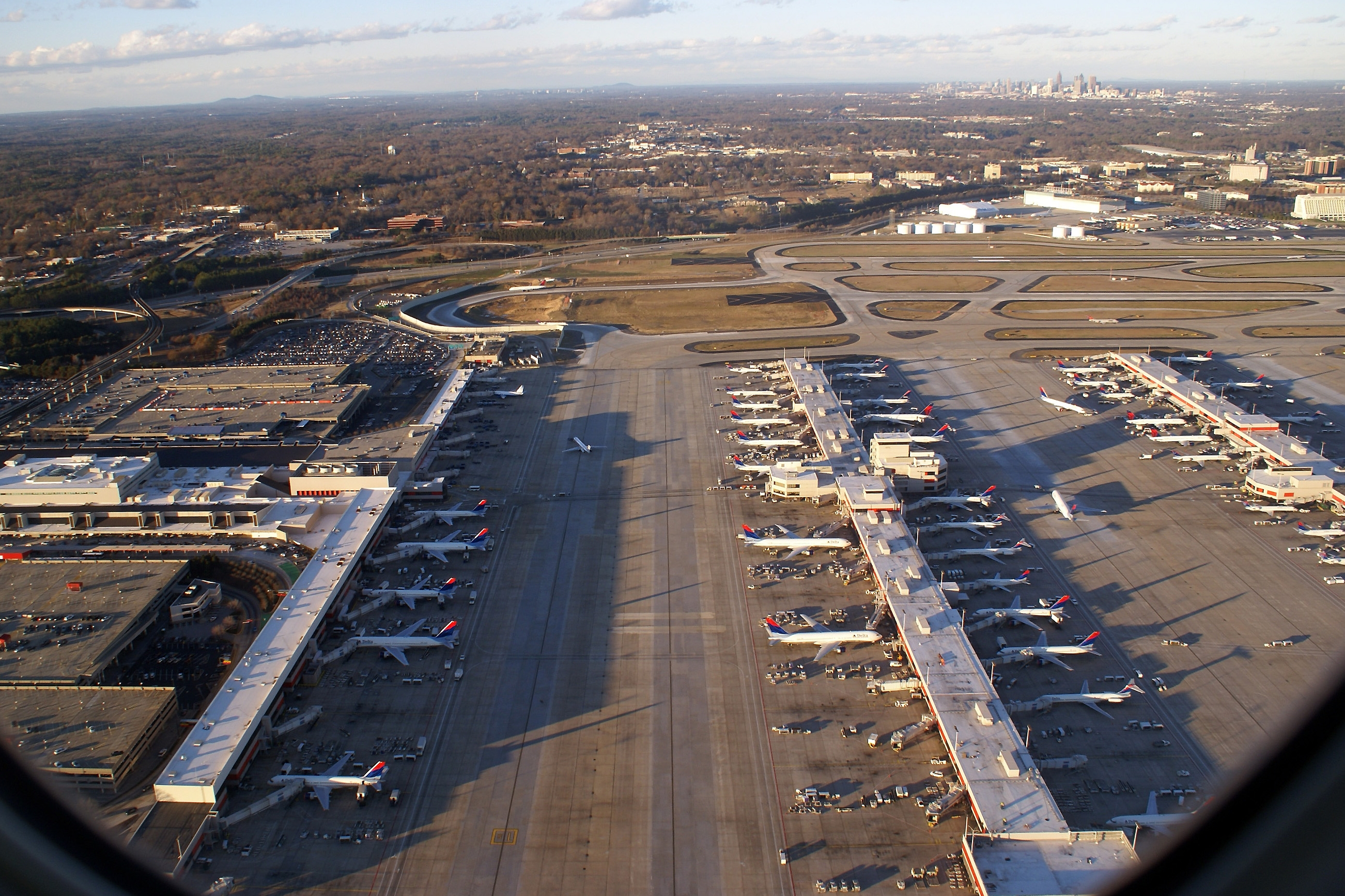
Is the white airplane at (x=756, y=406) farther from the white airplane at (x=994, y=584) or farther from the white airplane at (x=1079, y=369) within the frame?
the white airplane at (x=994, y=584)

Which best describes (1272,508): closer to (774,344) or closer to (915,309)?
(774,344)

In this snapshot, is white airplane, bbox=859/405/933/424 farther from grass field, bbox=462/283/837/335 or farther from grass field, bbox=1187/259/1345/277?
grass field, bbox=1187/259/1345/277

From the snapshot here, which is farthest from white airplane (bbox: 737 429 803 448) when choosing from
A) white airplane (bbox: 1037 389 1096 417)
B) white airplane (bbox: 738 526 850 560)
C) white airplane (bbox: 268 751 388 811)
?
white airplane (bbox: 268 751 388 811)

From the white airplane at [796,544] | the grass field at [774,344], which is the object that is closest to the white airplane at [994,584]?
the white airplane at [796,544]

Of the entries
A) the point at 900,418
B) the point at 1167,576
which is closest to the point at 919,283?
the point at 900,418

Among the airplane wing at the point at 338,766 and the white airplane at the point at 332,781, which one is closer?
the white airplane at the point at 332,781
